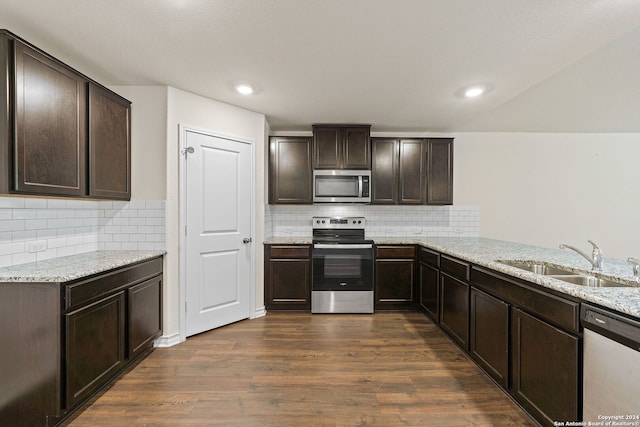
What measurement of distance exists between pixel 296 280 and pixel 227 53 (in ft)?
8.35

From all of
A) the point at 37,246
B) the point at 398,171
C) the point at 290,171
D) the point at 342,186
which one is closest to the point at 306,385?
the point at 37,246

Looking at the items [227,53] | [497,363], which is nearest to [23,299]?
[227,53]

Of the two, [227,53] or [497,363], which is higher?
[227,53]

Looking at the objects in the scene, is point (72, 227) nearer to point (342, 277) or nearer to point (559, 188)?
point (342, 277)

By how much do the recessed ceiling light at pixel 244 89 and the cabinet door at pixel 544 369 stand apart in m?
2.80

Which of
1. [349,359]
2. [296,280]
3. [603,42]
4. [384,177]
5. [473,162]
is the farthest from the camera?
[473,162]

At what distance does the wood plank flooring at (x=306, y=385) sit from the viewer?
1830 millimetres

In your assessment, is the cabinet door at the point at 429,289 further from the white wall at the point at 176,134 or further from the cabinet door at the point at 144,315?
the cabinet door at the point at 144,315

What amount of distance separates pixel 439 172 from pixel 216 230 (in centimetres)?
300

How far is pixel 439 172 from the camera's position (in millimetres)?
4059

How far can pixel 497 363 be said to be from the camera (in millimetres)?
2074

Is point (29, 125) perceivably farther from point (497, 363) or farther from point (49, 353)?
point (497, 363)

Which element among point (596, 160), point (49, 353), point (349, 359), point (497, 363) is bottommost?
point (349, 359)

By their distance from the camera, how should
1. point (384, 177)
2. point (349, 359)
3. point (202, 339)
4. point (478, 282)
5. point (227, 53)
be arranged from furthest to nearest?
point (384, 177) < point (202, 339) < point (349, 359) < point (478, 282) < point (227, 53)
